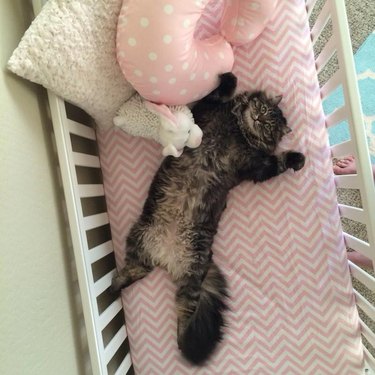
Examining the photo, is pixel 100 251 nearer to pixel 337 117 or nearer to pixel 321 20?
pixel 337 117

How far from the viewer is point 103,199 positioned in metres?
1.42

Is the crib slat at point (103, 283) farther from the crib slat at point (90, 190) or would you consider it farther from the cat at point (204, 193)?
the crib slat at point (90, 190)

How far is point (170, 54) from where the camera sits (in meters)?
1.05

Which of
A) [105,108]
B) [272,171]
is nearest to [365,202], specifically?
[272,171]

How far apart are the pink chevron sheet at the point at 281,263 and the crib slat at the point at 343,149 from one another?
3 centimetres

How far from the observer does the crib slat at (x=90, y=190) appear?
1202mm

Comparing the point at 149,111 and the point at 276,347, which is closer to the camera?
the point at 149,111

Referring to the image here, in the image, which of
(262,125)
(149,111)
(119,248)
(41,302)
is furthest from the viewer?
(119,248)

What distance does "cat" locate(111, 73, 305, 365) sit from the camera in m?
1.26

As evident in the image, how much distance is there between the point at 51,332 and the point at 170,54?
0.74 meters

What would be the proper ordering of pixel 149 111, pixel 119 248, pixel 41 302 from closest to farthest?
pixel 41 302 < pixel 149 111 < pixel 119 248

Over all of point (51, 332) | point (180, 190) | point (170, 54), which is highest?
point (170, 54)

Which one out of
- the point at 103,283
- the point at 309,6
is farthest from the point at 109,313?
the point at 309,6

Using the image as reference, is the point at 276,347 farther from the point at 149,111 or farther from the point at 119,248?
the point at 149,111
